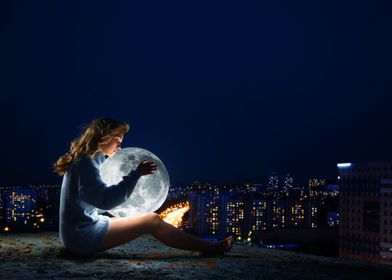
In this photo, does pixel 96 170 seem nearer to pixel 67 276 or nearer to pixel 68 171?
pixel 68 171

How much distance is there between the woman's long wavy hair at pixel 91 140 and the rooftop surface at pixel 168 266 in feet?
3.44

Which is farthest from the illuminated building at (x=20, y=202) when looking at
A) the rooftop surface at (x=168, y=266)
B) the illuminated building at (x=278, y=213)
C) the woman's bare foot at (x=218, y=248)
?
the woman's bare foot at (x=218, y=248)

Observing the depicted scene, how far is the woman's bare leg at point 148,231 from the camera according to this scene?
5717mm

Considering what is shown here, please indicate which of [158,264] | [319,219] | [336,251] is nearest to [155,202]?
[158,264]

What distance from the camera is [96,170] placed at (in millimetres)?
5297

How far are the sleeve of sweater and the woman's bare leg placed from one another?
23.1 inches

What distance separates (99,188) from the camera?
16.9 feet

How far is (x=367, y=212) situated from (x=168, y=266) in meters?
86.5

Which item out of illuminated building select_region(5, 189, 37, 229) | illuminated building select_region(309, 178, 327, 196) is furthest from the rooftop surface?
illuminated building select_region(309, 178, 327, 196)

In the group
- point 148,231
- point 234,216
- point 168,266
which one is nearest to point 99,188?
point 148,231

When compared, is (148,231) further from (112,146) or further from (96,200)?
(112,146)

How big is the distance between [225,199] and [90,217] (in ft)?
270

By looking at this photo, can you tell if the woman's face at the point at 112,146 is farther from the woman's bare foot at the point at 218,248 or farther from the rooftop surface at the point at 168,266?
the woman's bare foot at the point at 218,248

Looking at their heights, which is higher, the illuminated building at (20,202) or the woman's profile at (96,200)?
the woman's profile at (96,200)
